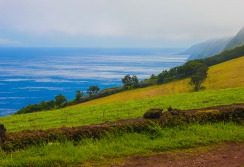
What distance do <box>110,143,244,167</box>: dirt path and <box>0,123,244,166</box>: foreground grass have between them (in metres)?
0.46

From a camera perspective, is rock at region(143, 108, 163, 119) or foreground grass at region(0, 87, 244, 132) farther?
foreground grass at region(0, 87, 244, 132)

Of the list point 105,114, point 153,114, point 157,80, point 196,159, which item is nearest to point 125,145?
point 196,159

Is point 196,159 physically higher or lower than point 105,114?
lower

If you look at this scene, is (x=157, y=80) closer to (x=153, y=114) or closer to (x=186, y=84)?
(x=186, y=84)

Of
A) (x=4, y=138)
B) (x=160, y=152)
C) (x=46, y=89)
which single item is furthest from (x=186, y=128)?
(x=46, y=89)

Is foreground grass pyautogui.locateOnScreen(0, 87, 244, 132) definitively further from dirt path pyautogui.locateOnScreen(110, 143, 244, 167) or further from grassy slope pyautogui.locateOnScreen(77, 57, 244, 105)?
grassy slope pyautogui.locateOnScreen(77, 57, 244, 105)

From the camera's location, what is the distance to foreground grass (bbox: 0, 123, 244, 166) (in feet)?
30.0

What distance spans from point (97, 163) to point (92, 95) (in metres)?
80.5

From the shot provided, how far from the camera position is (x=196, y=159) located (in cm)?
916

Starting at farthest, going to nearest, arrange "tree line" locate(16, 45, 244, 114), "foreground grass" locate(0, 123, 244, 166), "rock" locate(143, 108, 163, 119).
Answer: "tree line" locate(16, 45, 244, 114), "rock" locate(143, 108, 163, 119), "foreground grass" locate(0, 123, 244, 166)

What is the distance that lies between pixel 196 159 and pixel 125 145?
8.06 feet

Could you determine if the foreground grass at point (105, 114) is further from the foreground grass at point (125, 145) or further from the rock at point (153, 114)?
the foreground grass at point (125, 145)

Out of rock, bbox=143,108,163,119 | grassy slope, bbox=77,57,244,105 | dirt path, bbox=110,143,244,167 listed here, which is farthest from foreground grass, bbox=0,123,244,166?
grassy slope, bbox=77,57,244,105

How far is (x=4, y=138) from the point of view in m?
10.3
